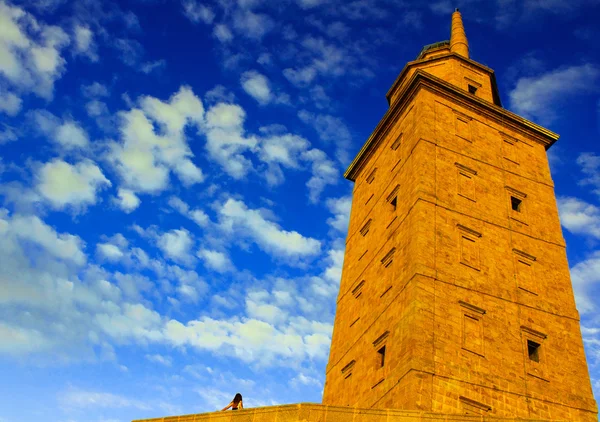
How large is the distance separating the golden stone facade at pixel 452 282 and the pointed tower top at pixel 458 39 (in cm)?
500

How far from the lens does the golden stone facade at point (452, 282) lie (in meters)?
21.1

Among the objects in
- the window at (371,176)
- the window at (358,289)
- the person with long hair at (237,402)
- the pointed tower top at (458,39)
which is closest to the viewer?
the person with long hair at (237,402)

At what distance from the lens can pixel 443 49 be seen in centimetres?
4053

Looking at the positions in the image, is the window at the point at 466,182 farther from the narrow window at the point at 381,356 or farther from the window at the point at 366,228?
the narrow window at the point at 381,356

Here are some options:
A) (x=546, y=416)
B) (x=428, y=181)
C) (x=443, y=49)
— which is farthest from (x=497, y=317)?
(x=443, y=49)

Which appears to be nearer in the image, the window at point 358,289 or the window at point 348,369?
the window at point 348,369

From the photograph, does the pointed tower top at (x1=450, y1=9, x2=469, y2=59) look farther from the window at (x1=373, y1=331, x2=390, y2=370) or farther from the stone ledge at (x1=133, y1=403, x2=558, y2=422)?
the stone ledge at (x1=133, y1=403, x2=558, y2=422)

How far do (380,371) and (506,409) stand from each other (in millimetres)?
4617

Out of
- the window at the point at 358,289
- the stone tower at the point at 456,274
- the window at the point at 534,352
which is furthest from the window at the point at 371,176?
the window at the point at 534,352

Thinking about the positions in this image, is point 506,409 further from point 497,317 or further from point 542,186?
point 542,186

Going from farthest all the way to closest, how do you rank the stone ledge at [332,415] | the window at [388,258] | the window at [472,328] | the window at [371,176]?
the window at [371,176], the window at [388,258], the window at [472,328], the stone ledge at [332,415]

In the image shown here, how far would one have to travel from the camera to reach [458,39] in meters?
41.3

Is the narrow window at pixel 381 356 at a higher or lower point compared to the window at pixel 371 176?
lower

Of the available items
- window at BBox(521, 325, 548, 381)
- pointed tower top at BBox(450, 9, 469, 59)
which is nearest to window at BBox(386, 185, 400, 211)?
window at BBox(521, 325, 548, 381)
